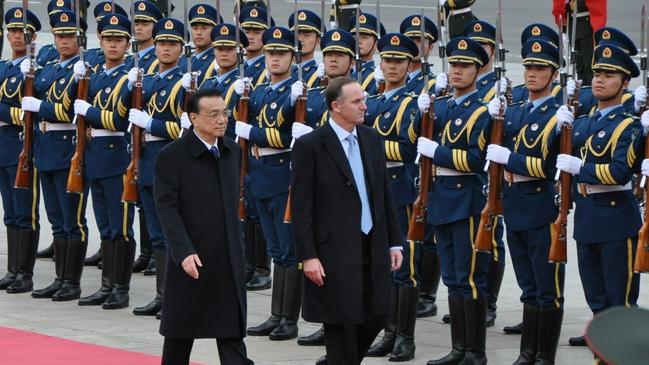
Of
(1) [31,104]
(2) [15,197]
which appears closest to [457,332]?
(1) [31,104]

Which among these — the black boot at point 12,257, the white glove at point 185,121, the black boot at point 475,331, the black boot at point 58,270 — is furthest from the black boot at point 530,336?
the black boot at point 12,257

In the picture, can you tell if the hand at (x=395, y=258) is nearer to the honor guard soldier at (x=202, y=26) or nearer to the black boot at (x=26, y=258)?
the honor guard soldier at (x=202, y=26)

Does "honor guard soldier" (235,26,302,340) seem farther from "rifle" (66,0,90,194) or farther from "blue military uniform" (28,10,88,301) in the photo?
"blue military uniform" (28,10,88,301)

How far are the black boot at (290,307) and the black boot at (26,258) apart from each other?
7.45ft

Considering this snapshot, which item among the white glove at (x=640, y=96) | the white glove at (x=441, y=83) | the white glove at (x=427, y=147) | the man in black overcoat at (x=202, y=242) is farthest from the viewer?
the white glove at (x=441, y=83)

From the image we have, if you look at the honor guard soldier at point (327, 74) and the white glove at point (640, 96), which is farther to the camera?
the honor guard soldier at point (327, 74)

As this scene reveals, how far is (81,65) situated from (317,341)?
2650 millimetres

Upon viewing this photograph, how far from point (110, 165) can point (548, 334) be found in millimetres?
3333

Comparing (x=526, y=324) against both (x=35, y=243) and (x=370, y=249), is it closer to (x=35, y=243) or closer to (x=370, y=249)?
(x=370, y=249)

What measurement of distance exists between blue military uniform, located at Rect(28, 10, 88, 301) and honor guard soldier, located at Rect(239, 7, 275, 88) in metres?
1.18

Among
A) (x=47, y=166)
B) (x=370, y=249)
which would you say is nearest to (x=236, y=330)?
(x=370, y=249)

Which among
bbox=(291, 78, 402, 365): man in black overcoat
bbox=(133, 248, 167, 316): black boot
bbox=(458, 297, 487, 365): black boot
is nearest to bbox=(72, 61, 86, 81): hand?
bbox=(133, 248, 167, 316): black boot

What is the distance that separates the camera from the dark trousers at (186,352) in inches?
244

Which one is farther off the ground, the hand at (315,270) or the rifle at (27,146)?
the rifle at (27,146)
